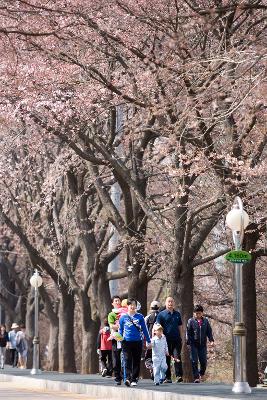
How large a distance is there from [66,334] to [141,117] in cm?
1446

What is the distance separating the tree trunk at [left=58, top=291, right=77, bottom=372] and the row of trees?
2.91 meters

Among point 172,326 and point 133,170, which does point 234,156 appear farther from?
point 133,170

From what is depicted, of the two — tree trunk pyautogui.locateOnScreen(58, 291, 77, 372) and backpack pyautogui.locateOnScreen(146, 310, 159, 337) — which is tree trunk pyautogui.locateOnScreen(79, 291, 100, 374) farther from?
backpack pyautogui.locateOnScreen(146, 310, 159, 337)

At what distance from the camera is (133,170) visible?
106 feet

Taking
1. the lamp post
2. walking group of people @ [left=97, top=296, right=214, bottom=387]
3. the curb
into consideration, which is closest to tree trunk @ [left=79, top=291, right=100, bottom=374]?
the curb

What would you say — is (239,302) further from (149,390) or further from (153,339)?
(153,339)

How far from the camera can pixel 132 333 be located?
2523cm

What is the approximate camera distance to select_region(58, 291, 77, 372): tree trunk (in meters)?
43.6

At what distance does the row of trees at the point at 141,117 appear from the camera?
24000 mm

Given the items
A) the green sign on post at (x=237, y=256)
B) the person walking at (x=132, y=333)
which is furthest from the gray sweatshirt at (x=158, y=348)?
the green sign on post at (x=237, y=256)

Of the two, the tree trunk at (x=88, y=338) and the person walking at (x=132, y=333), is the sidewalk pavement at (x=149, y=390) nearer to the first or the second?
the person walking at (x=132, y=333)

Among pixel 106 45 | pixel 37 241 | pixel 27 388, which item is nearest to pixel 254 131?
pixel 106 45

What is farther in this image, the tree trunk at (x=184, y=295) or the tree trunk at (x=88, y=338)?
the tree trunk at (x=88, y=338)

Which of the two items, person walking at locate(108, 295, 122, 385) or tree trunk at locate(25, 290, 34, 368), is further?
tree trunk at locate(25, 290, 34, 368)
